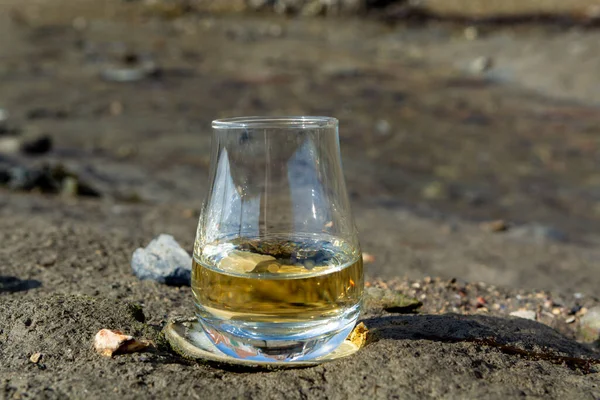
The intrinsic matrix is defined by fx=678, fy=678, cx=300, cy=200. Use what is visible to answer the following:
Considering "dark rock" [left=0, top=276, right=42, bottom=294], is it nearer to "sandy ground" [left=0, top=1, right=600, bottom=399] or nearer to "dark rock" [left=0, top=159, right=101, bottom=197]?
"sandy ground" [left=0, top=1, right=600, bottom=399]

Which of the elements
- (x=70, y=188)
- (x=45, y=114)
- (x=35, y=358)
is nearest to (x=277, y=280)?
(x=35, y=358)

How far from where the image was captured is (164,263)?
2574 millimetres

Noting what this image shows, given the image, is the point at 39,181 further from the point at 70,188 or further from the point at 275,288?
the point at 275,288

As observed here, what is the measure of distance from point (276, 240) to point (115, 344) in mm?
489

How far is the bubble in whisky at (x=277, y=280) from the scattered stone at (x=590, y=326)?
1231 millimetres

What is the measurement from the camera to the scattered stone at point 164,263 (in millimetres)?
2541

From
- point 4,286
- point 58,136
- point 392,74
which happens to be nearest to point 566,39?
point 392,74

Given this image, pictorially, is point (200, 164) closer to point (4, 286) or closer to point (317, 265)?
point (4, 286)

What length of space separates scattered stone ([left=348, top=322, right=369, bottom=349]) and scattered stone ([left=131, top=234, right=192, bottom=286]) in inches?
34.5

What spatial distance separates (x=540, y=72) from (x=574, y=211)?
6.72 m

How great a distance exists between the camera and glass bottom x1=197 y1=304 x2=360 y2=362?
1604mm

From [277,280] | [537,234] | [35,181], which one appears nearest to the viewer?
[277,280]

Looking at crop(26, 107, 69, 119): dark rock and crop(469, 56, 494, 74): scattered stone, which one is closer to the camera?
crop(26, 107, 69, 119): dark rock

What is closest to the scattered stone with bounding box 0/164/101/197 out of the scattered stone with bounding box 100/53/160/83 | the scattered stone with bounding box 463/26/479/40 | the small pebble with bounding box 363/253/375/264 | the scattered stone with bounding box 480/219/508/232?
the small pebble with bounding box 363/253/375/264
